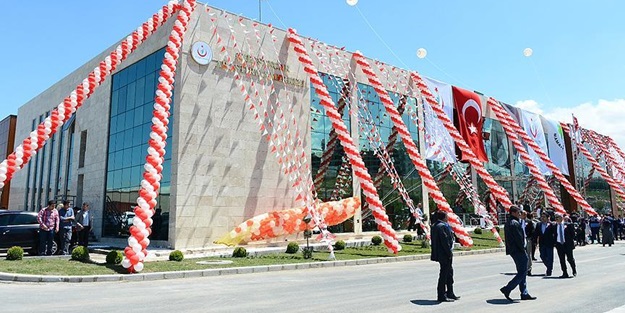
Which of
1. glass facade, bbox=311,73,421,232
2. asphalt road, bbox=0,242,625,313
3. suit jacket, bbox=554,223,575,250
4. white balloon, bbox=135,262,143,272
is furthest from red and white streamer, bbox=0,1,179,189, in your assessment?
suit jacket, bbox=554,223,575,250

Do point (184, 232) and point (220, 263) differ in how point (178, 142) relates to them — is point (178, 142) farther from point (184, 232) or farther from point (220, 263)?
point (220, 263)

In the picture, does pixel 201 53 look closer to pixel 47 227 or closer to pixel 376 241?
pixel 47 227

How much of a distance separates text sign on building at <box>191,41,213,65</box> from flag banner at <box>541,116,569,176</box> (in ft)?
115

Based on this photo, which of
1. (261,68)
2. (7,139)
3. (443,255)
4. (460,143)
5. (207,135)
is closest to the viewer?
(443,255)

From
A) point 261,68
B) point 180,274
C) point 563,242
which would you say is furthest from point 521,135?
point 180,274

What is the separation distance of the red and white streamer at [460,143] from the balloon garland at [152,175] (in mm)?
17188

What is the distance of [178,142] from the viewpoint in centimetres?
1998

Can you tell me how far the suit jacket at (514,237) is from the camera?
8461mm

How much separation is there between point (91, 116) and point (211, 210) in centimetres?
1188

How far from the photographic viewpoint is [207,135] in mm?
20875

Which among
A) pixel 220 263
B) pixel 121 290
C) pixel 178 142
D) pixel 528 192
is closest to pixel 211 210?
pixel 178 142

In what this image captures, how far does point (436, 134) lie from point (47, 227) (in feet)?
78.3

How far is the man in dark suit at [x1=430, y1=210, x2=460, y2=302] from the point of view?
26.8 ft

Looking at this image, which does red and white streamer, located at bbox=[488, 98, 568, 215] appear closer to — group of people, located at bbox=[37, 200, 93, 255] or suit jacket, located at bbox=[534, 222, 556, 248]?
suit jacket, located at bbox=[534, 222, 556, 248]
